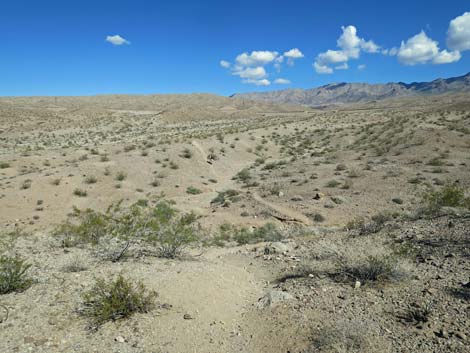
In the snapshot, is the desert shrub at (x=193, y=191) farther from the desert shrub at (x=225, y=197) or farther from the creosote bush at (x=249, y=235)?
the creosote bush at (x=249, y=235)

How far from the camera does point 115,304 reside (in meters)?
5.85

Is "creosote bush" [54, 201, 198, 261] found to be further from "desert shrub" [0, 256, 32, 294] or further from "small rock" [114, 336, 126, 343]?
"small rock" [114, 336, 126, 343]

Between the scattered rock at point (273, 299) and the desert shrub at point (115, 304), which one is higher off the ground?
the desert shrub at point (115, 304)

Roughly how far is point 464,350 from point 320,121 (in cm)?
5892

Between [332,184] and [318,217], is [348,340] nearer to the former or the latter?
[318,217]

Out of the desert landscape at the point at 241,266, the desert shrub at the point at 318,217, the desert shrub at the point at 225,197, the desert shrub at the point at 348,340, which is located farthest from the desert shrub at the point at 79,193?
the desert shrub at the point at 348,340

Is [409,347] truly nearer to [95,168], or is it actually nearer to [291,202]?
[291,202]

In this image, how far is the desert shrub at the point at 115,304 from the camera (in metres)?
5.79

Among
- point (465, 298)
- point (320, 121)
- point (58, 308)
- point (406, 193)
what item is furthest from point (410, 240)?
point (320, 121)

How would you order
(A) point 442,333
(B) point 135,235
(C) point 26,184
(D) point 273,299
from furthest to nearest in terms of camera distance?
1. (C) point 26,184
2. (B) point 135,235
3. (D) point 273,299
4. (A) point 442,333

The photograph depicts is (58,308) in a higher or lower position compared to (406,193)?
higher

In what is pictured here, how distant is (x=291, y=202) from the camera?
1831cm

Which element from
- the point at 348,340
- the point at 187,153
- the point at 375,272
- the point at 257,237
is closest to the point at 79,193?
the point at 187,153

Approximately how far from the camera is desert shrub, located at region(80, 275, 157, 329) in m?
5.79
